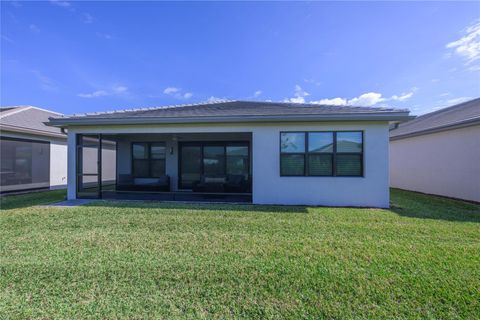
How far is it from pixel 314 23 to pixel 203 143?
735cm

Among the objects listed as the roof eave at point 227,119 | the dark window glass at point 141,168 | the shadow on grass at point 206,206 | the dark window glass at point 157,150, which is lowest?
the shadow on grass at point 206,206

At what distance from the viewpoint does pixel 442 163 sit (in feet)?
30.2

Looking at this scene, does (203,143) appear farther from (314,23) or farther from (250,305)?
(250,305)

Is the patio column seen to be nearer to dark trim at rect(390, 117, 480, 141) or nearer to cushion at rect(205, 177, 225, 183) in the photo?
cushion at rect(205, 177, 225, 183)

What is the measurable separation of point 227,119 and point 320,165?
350 centimetres

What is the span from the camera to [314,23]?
916 centimetres

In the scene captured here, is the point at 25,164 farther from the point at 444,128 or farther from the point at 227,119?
the point at 444,128

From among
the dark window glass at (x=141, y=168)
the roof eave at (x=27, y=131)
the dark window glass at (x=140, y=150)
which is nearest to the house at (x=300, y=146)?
the dark window glass at (x=141, y=168)

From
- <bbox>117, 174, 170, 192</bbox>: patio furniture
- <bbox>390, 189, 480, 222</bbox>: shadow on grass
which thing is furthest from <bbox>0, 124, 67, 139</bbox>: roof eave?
<bbox>390, 189, 480, 222</bbox>: shadow on grass

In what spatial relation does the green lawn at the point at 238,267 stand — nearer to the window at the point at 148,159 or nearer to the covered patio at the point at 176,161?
the covered patio at the point at 176,161

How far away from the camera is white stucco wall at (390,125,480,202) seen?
7.95 meters

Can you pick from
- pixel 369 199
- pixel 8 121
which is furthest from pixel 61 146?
pixel 369 199

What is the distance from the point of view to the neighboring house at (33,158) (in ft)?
A: 33.8

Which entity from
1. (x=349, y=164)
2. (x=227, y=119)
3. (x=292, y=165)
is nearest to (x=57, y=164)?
(x=227, y=119)
